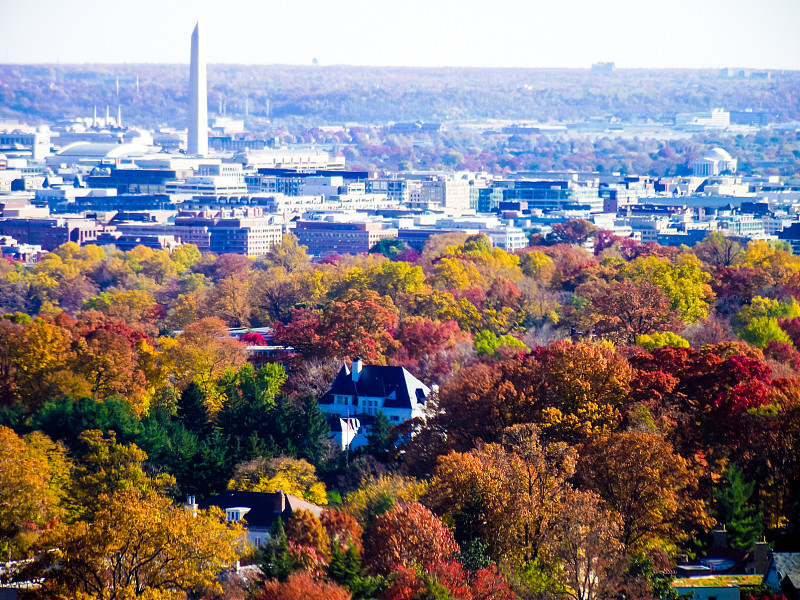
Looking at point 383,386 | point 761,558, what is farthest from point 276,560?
point 383,386

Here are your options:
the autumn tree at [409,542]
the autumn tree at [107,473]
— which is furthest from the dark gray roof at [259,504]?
the autumn tree at [409,542]

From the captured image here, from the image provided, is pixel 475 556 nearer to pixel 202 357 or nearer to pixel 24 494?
pixel 24 494

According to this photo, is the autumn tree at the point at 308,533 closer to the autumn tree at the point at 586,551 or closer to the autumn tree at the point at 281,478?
the autumn tree at the point at 586,551

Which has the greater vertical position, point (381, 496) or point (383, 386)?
point (381, 496)

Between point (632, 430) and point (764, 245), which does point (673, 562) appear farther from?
point (764, 245)

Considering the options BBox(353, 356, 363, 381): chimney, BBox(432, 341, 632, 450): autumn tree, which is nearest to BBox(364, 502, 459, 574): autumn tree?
BBox(432, 341, 632, 450): autumn tree

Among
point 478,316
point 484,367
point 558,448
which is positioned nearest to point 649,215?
point 478,316
